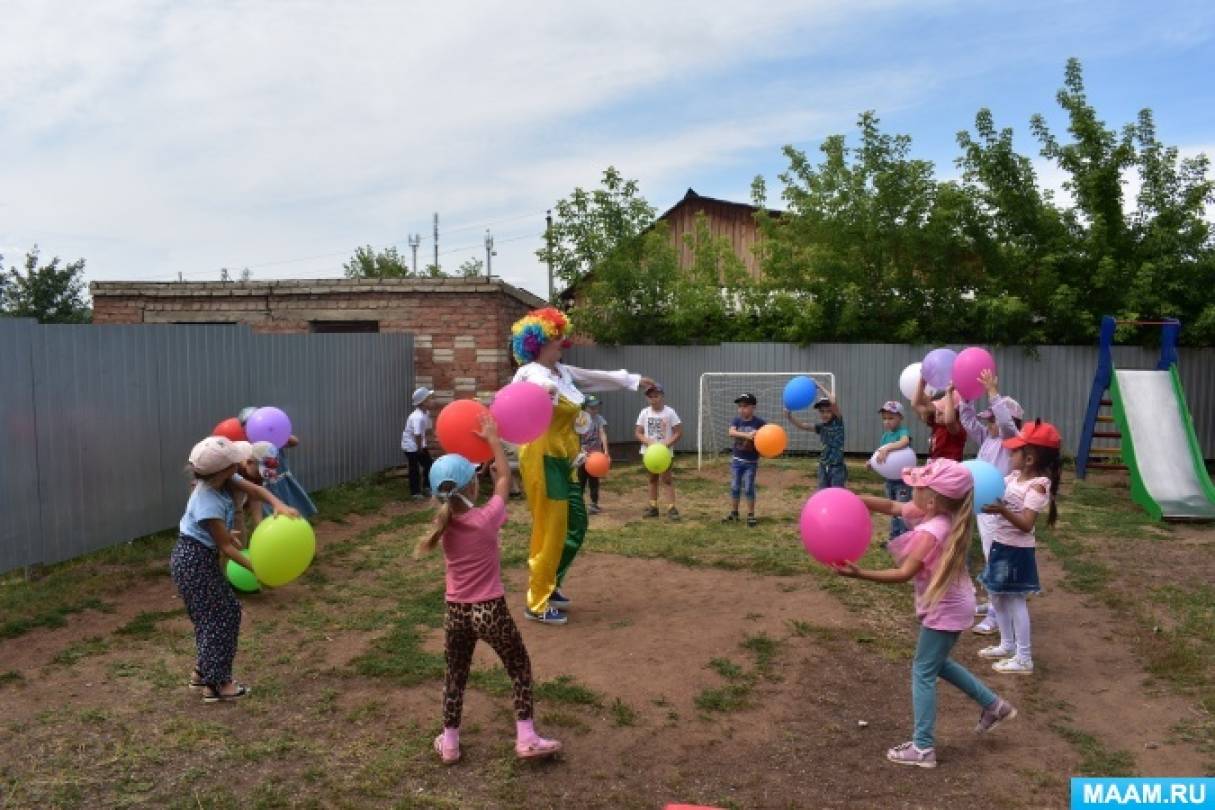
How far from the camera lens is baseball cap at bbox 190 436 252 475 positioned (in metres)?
4.80

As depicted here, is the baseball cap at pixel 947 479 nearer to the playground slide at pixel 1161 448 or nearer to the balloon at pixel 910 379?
the balloon at pixel 910 379

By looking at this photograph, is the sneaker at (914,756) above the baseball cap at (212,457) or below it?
below

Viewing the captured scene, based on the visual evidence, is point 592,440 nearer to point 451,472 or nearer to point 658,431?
point 658,431

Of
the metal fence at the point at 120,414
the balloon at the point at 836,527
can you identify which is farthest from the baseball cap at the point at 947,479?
the metal fence at the point at 120,414

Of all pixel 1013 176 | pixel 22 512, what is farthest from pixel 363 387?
pixel 1013 176

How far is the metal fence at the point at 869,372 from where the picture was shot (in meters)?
16.2

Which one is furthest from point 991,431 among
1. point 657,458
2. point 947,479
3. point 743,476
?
point 657,458

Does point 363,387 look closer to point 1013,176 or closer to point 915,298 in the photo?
point 915,298

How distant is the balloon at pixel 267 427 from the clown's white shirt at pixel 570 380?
10.1 ft

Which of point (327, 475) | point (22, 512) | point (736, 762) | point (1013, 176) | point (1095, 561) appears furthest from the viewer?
point (1013, 176)

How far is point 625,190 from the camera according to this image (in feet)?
64.0

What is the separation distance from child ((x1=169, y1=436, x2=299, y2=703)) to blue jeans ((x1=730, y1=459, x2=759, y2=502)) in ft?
20.9

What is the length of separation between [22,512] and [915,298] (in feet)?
49.0

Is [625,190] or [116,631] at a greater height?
[625,190]
